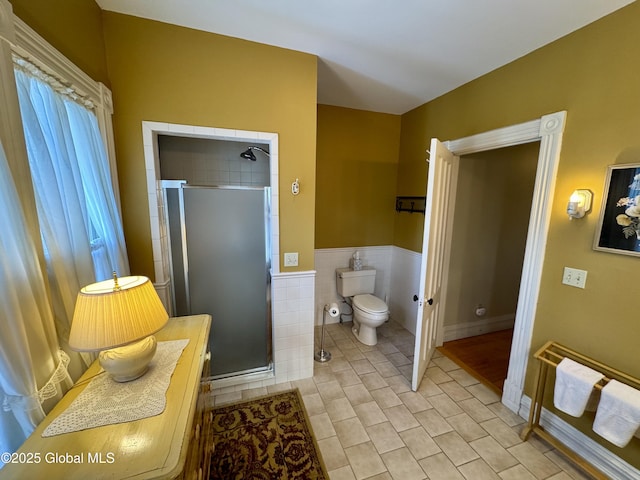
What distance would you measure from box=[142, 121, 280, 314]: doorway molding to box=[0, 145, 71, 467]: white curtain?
0.90 meters

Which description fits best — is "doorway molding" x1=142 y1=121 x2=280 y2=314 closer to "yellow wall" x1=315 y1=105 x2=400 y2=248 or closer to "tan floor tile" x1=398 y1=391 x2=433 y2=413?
"yellow wall" x1=315 y1=105 x2=400 y2=248

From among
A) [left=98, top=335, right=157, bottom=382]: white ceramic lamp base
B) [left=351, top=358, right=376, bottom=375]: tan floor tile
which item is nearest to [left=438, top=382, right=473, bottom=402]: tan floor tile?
[left=351, top=358, right=376, bottom=375]: tan floor tile

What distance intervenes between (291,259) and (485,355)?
235cm

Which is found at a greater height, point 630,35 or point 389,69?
point 389,69

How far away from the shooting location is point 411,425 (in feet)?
5.96

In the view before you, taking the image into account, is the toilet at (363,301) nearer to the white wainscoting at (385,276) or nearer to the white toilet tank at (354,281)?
the white toilet tank at (354,281)

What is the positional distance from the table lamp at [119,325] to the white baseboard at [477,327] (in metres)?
2.91

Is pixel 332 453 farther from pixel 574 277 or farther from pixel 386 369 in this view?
pixel 574 277

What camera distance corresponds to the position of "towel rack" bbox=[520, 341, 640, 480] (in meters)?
1.42

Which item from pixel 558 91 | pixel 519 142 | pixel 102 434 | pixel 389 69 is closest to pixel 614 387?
pixel 519 142

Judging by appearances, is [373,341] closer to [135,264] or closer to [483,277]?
[483,277]

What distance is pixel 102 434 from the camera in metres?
0.82

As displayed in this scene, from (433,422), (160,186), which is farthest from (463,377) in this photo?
(160,186)

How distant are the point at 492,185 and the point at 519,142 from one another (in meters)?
0.95
